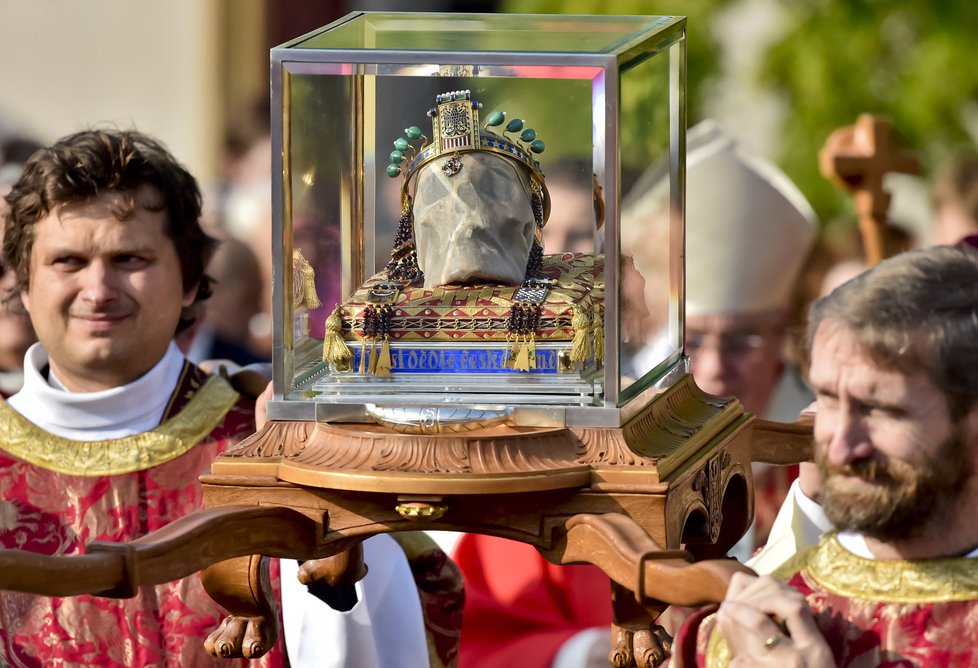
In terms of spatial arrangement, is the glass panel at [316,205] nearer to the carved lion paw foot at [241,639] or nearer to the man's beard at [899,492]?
the carved lion paw foot at [241,639]

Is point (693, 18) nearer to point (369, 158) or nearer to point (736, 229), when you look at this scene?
point (736, 229)

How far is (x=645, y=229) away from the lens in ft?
14.0

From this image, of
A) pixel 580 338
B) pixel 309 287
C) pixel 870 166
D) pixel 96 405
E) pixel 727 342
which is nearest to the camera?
pixel 580 338

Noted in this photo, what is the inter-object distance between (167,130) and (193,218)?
31.5ft

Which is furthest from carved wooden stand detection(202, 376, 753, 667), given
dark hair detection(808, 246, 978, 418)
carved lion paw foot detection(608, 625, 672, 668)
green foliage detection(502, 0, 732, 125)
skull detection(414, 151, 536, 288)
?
green foliage detection(502, 0, 732, 125)

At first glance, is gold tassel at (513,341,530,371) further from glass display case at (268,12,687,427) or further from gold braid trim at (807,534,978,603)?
gold braid trim at (807,534,978,603)

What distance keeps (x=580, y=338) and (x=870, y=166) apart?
2184 mm

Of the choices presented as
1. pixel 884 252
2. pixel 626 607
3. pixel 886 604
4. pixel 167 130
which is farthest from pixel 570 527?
pixel 167 130

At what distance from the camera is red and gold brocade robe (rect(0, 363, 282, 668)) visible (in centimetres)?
450

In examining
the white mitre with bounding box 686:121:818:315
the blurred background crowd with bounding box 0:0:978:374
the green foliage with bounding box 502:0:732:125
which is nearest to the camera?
the white mitre with bounding box 686:121:818:315

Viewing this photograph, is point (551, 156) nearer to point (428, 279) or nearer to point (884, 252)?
point (428, 279)

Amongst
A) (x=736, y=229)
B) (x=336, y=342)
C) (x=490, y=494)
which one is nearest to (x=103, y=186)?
(x=336, y=342)

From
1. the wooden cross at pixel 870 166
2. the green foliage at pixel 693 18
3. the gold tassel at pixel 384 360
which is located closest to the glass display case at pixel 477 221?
the gold tassel at pixel 384 360

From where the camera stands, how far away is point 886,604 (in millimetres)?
3512
